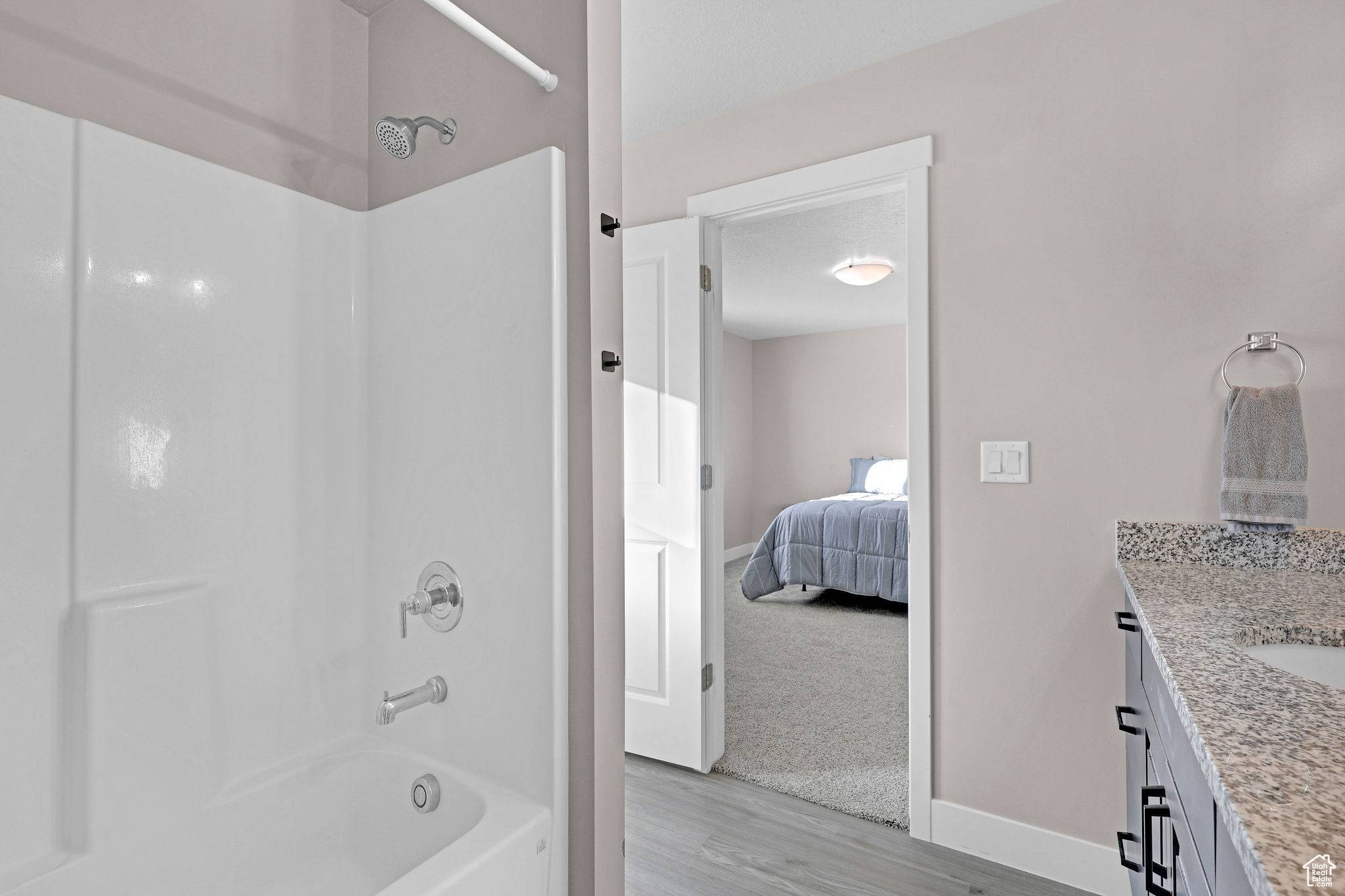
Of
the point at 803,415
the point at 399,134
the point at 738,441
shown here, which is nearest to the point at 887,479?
the point at 803,415

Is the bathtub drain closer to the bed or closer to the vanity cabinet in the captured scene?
the vanity cabinet

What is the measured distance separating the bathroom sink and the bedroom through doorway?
1348mm

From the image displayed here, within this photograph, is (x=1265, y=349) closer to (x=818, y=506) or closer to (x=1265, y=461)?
(x=1265, y=461)

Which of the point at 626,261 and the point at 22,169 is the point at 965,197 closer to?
the point at 626,261

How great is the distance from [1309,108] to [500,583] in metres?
2.11

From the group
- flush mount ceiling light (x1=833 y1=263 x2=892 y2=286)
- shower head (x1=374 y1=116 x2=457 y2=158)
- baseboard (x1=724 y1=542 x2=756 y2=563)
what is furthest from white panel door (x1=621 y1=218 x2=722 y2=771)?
baseboard (x1=724 y1=542 x2=756 y2=563)

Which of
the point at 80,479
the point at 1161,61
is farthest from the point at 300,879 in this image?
the point at 1161,61

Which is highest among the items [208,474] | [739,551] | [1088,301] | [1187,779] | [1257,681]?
[1088,301]

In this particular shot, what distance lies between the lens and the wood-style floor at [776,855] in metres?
1.77

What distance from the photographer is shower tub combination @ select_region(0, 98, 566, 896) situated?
1.17 m

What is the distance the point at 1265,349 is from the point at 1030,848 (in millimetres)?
1432

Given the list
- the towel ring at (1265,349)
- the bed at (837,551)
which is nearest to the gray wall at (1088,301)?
the towel ring at (1265,349)

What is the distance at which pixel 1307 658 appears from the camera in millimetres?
1005

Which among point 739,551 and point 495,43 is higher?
point 495,43
